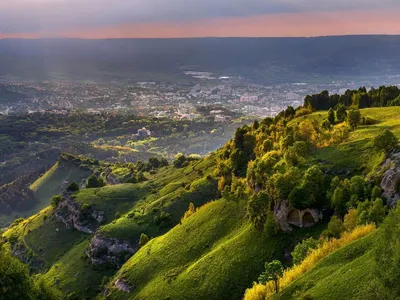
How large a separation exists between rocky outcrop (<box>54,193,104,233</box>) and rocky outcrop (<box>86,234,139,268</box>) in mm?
20399

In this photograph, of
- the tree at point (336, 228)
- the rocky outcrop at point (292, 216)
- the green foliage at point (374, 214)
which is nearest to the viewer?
the green foliage at point (374, 214)

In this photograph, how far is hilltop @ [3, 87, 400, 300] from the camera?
1541 inches

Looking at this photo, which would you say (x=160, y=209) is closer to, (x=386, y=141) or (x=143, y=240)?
(x=143, y=240)

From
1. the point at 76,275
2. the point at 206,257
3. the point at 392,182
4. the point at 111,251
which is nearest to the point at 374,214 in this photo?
the point at 392,182

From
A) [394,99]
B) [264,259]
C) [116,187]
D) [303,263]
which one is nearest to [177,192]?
[116,187]

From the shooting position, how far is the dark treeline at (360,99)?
10888cm

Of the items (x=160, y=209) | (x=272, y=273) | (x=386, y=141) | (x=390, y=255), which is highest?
(x=386, y=141)

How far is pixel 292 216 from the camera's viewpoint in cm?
5259

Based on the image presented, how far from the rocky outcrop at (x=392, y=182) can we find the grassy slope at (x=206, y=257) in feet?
33.7

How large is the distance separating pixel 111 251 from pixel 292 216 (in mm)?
50864

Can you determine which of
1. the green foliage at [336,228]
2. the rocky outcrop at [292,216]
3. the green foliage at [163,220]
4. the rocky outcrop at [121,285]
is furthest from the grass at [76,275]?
the green foliage at [336,228]

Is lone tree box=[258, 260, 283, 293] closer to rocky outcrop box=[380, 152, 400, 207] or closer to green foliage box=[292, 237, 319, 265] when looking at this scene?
green foliage box=[292, 237, 319, 265]

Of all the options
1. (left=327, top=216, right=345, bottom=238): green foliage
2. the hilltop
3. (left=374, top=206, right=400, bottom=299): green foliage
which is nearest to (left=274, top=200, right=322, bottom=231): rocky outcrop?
the hilltop

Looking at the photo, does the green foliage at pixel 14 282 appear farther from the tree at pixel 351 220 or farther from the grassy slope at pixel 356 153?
the grassy slope at pixel 356 153
